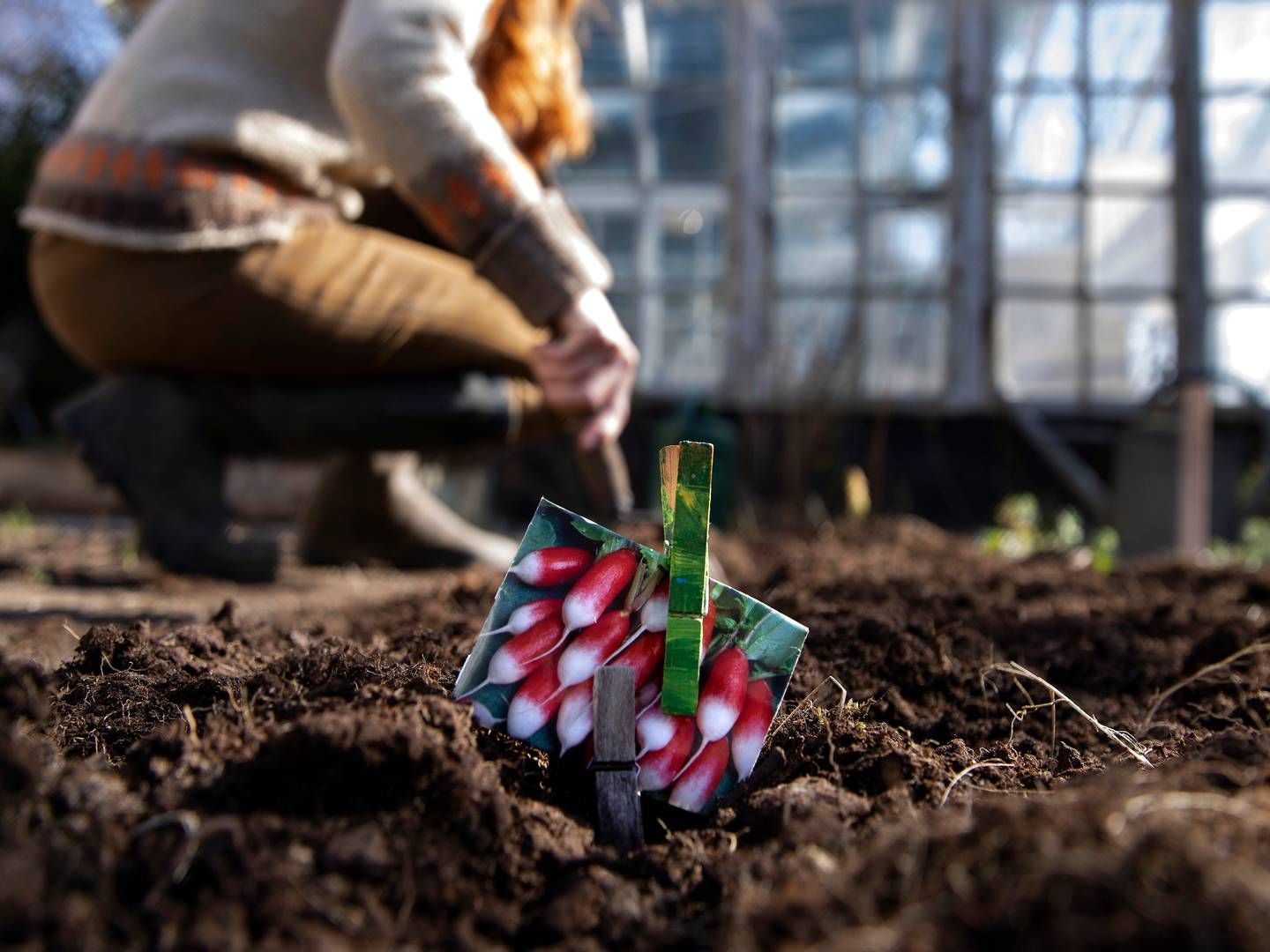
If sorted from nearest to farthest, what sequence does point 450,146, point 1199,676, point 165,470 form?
point 1199,676
point 450,146
point 165,470

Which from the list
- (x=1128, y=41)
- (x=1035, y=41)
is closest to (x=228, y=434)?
(x=1035, y=41)

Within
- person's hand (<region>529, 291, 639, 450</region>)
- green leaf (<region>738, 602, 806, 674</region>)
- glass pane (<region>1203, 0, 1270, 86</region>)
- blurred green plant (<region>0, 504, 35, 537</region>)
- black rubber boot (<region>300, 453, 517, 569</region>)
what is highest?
glass pane (<region>1203, 0, 1270, 86</region>)

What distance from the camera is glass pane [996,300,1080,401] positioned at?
18.2ft

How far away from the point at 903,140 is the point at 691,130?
1.09 metres

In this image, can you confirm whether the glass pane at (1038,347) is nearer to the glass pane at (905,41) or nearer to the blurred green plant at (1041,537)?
the blurred green plant at (1041,537)

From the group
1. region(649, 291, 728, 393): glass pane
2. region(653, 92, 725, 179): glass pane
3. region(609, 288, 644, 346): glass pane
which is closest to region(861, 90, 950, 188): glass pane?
region(653, 92, 725, 179): glass pane

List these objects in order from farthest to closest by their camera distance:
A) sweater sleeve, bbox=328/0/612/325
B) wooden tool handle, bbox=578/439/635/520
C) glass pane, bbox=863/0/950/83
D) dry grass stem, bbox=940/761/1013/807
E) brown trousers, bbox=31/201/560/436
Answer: glass pane, bbox=863/0/950/83
wooden tool handle, bbox=578/439/635/520
brown trousers, bbox=31/201/560/436
sweater sleeve, bbox=328/0/612/325
dry grass stem, bbox=940/761/1013/807

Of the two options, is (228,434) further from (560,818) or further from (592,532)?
(560,818)

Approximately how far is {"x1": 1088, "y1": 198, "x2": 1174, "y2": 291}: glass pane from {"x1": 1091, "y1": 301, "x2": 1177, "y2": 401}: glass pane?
0.15 m

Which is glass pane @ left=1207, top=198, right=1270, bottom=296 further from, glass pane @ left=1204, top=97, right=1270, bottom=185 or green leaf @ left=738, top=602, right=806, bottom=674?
green leaf @ left=738, top=602, right=806, bottom=674

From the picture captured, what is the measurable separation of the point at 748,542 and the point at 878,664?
6.72 ft

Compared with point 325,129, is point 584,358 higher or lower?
lower

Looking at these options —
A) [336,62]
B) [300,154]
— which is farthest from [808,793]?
[300,154]

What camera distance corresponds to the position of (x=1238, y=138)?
5.58 meters
